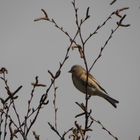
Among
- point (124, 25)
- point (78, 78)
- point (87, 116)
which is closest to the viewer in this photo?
point (87, 116)

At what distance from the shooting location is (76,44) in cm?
539

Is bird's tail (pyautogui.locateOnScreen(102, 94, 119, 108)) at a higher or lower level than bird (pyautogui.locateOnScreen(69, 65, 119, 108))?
lower

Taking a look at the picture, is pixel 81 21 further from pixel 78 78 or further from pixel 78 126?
pixel 78 78

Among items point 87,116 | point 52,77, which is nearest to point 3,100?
point 52,77

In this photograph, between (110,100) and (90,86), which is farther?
(90,86)

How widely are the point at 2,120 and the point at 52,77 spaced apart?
78 centimetres

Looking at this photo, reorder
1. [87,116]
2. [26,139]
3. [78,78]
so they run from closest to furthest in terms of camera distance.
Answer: [26,139] → [87,116] → [78,78]

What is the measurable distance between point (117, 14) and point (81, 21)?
1.59 ft

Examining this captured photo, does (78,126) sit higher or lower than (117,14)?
lower

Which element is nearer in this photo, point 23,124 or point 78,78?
point 23,124

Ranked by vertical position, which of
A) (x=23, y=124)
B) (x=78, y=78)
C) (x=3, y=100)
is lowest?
(x=23, y=124)

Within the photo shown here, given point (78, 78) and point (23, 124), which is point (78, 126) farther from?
point (78, 78)

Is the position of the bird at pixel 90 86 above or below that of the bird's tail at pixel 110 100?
above

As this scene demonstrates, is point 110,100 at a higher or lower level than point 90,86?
lower
